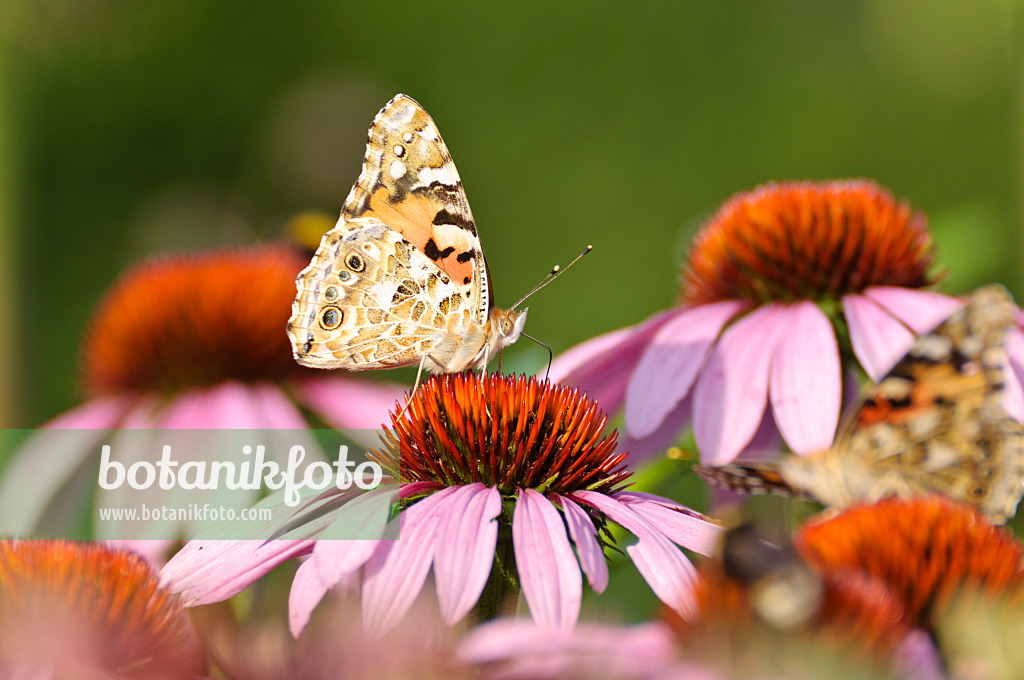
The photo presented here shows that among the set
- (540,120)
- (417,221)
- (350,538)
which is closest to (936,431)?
(350,538)

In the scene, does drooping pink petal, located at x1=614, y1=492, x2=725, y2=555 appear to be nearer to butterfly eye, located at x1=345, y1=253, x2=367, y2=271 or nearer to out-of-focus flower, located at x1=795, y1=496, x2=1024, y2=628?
out-of-focus flower, located at x1=795, y1=496, x2=1024, y2=628

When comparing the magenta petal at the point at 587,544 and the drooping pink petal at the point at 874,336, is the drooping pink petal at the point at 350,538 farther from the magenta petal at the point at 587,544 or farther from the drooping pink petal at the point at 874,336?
the drooping pink petal at the point at 874,336

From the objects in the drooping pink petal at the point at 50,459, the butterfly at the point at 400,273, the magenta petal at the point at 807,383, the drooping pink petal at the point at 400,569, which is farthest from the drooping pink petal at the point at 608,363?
the drooping pink petal at the point at 50,459

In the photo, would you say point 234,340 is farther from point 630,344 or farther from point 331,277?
point 630,344

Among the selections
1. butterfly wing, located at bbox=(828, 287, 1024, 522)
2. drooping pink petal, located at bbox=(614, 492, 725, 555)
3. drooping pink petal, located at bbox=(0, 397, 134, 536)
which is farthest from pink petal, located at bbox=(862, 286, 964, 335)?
drooping pink petal, located at bbox=(0, 397, 134, 536)

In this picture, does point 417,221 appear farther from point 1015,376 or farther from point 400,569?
point 1015,376

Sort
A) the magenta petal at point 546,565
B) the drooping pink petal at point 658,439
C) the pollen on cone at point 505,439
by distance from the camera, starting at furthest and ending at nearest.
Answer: the drooping pink petal at point 658,439 → the pollen on cone at point 505,439 → the magenta petal at point 546,565
